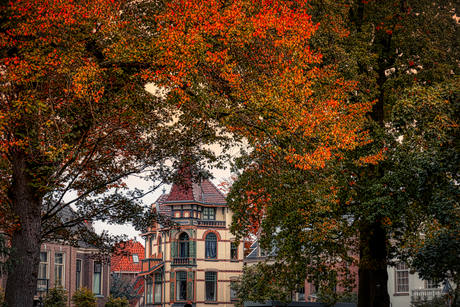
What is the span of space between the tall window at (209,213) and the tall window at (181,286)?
607 centimetres

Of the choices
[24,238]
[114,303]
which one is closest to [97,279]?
[114,303]

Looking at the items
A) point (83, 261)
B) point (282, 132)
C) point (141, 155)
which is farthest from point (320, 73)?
point (83, 261)

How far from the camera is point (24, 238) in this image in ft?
44.5

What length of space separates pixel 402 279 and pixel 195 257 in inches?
911

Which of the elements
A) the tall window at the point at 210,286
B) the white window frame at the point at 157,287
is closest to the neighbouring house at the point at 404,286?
the tall window at the point at 210,286

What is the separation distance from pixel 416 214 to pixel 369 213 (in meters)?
3.00

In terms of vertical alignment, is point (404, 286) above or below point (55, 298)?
above

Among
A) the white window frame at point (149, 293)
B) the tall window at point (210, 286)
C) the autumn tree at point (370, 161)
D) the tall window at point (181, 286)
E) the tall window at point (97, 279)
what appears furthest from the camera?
the white window frame at point (149, 293)

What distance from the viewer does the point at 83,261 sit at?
125 feet

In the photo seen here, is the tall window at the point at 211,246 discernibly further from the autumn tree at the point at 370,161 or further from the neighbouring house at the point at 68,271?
the autumn tree at the point at 370,161

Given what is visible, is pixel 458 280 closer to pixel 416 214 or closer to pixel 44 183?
pixel 416 214

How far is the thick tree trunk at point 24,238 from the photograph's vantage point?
13.2 meters

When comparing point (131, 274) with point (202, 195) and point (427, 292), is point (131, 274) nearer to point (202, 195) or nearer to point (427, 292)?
point (202, 195)

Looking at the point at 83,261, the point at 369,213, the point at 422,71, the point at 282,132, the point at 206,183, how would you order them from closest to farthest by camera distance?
1. the point at 282,132
2. the point at 369,213
3. the point at 422,71
4. the point at 83,261
5. the point at 206,183
